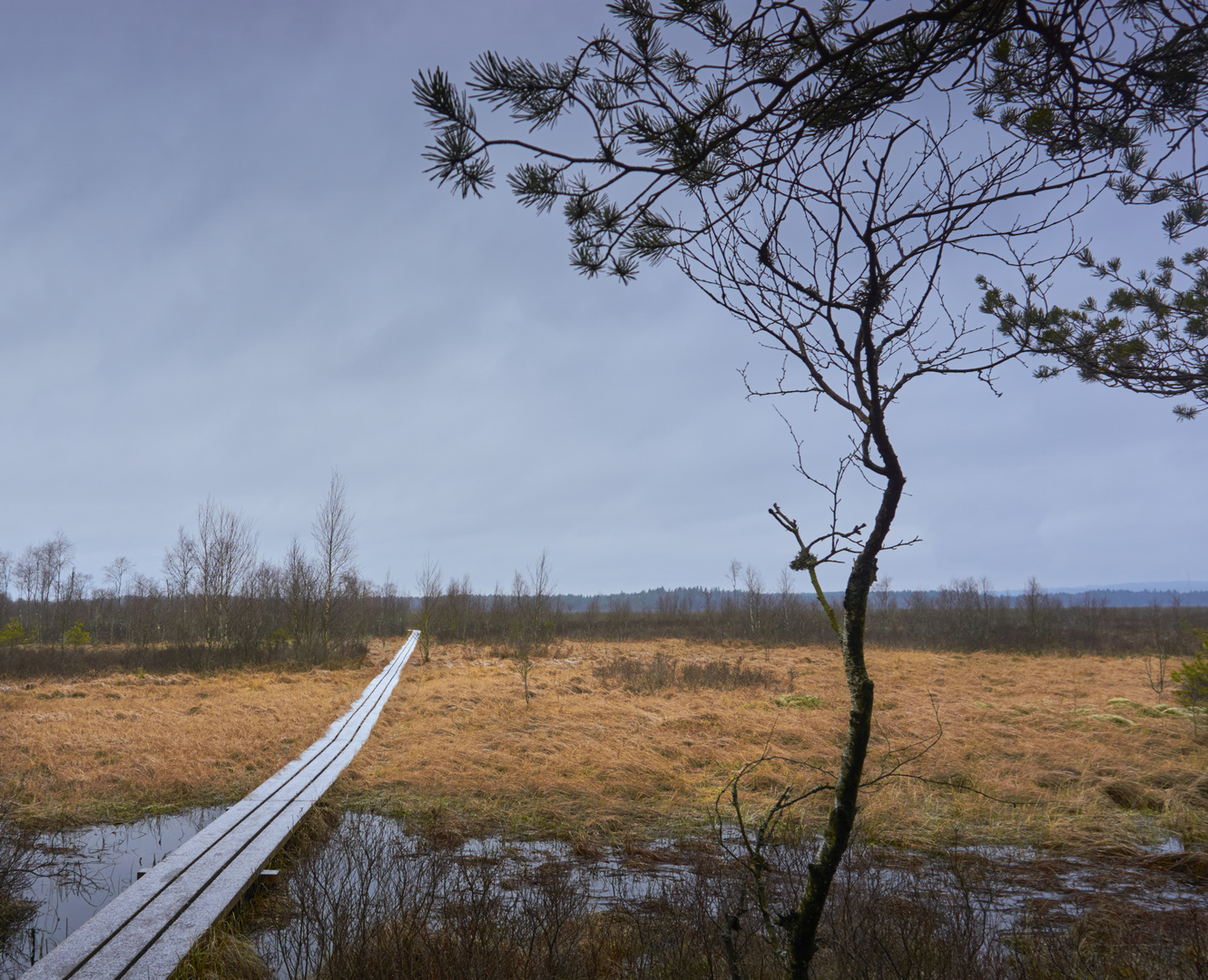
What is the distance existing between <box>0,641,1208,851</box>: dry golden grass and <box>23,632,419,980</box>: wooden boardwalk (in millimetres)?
1492

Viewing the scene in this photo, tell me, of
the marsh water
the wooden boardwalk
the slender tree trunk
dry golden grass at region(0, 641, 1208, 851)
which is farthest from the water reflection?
the slender tree trunk

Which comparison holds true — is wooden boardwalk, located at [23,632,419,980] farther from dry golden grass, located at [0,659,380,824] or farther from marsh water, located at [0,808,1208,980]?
dry golden grass, located at [0,659,380,824]

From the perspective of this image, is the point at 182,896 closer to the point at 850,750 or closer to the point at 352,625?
the point at 850,750

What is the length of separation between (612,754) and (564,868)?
13.7 ft

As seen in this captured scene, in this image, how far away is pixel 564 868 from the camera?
6406mm

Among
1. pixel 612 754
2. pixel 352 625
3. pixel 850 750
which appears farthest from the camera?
Result: pixel 352 625

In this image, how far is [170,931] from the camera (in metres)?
4.36

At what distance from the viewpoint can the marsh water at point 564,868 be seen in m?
5.26

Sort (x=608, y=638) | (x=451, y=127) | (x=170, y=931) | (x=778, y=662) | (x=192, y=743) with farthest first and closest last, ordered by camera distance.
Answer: (x=608, y=638)
(x=778, y=662)
(x=192, y=743)
(x=170, y=931)
(x=451, y=127)

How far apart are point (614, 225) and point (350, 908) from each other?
4899mm

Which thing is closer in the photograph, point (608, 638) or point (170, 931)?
point (170, 931)

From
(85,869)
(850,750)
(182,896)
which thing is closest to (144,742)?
(85,869)

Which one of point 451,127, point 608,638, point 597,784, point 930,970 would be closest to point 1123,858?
point 930,970

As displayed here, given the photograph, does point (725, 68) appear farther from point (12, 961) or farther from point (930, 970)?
point (12, 961)
